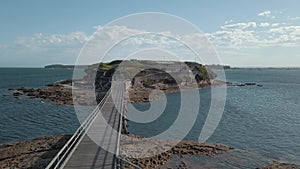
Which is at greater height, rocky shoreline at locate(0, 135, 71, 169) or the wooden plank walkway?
the wooden plank walkway

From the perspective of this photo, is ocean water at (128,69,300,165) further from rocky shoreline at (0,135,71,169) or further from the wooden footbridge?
rocky shoreline at (0,135,71,169)

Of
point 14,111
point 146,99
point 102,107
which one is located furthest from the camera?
point 146,99

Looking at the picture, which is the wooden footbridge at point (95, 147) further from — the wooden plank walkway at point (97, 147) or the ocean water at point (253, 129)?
the ocean water at point (253, 129)

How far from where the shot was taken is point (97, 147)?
16.9 m

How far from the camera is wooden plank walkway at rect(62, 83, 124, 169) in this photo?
1417 centimetres

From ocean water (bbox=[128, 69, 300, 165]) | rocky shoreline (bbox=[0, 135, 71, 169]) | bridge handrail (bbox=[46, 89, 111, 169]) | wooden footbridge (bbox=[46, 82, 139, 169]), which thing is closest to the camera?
bridge handrail (bbox=[46, 89, 111, 169])

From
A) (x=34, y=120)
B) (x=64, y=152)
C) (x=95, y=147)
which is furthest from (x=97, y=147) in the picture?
(x=34, y=120)

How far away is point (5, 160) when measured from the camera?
20375 mm

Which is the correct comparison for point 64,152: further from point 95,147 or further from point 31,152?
point 95,147

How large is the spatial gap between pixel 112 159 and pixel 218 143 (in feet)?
46.1

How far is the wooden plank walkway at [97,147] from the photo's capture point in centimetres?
1417

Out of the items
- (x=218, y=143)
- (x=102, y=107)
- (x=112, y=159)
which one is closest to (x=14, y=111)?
(x=102, y=107)

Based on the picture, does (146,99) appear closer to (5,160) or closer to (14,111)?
(14,111)

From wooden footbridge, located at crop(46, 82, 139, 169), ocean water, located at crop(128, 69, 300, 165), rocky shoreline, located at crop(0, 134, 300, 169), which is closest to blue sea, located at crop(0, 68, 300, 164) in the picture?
ocean water, located at crop(128, 69, 300, 165)
